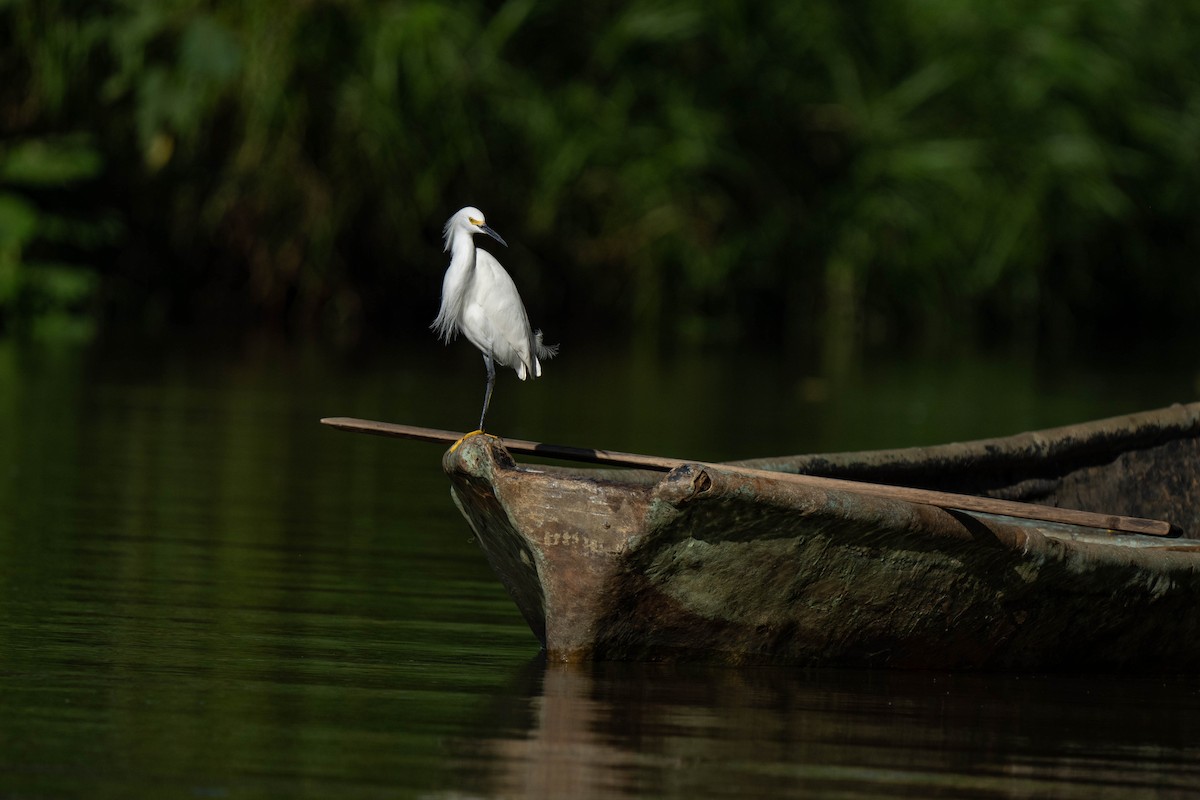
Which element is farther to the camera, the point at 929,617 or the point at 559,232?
the point at 559,232

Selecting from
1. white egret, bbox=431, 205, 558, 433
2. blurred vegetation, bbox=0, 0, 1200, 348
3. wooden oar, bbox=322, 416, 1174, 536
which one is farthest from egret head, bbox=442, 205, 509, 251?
blurred vegetation, bbox=0, 0, 1200, 348

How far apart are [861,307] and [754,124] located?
2.49 meters

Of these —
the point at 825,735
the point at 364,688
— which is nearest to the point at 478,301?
the point at 364,688

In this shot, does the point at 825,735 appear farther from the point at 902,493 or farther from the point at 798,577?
the point at 902,493

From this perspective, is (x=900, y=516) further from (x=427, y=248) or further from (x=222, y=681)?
(x=427, y=248)

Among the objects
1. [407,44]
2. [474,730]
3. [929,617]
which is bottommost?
[474,730]

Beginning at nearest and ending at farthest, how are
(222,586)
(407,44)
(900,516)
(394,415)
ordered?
(900,516)
(222,586)
(394,415)
(407,44)

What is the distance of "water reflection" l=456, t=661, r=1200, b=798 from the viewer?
3859 mm

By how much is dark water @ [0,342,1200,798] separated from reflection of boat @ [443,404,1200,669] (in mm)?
89

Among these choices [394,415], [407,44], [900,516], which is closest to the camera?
[900,516]

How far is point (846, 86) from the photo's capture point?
2288cm

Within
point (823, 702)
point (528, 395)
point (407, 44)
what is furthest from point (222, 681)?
point (407, 44)

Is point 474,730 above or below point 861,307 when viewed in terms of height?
below

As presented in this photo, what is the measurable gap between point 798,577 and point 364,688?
1127 millimetres
